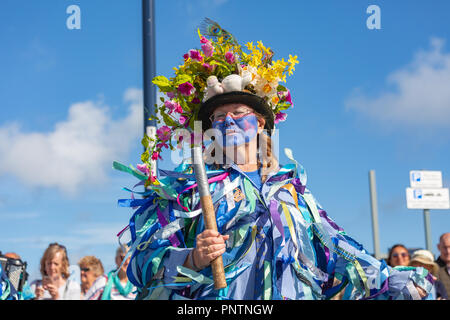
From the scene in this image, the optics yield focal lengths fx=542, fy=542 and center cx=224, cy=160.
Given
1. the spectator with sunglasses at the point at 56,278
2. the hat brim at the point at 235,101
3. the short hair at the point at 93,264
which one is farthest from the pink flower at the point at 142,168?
the short hair at the point at 93,264

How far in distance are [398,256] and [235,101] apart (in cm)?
400

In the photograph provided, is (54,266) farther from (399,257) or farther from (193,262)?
(193,262)

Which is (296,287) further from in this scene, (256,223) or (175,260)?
(175,260)

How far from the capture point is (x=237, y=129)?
Answer: 282 centimetres

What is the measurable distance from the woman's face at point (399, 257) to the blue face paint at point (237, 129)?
3.89 m

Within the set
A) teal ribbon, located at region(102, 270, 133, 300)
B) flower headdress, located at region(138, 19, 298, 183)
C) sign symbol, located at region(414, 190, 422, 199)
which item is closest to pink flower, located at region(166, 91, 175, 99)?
flower headdress, located at region(138, 19, 298, 183)

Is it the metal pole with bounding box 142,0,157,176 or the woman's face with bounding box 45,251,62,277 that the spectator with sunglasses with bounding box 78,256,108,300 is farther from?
the metal pole with bounding box 142,0,157,176

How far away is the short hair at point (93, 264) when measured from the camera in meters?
6.89

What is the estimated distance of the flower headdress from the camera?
3.02m

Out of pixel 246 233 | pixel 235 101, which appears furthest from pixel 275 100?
pixel 246 233

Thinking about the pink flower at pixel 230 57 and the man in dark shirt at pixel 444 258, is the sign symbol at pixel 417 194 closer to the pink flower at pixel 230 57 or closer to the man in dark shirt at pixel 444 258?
the man in dark shirt at pixel 444 258

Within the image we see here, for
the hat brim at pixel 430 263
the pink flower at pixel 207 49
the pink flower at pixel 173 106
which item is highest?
the pink flower at pixel 207 49
